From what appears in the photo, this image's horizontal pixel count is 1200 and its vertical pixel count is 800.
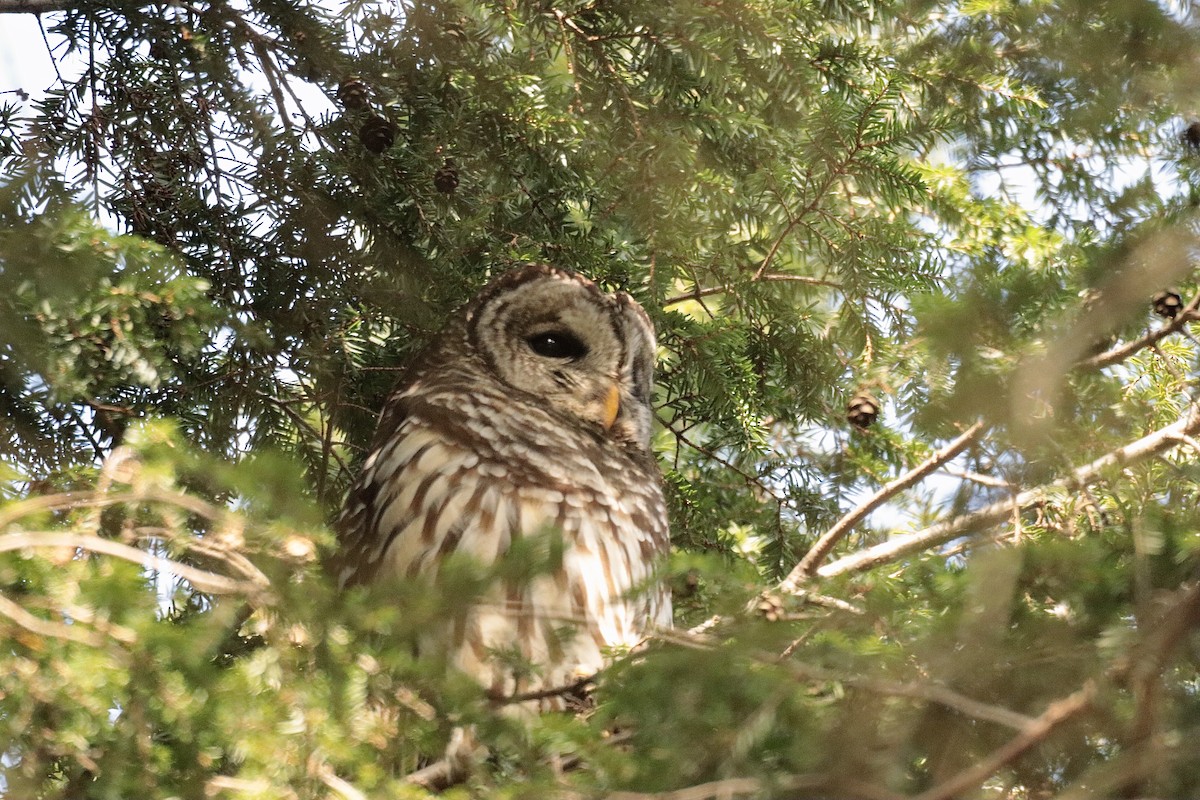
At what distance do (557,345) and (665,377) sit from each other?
1.41 feet

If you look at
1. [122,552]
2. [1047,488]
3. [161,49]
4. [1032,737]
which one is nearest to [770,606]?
[1032,737]

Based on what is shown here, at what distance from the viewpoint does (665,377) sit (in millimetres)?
4113

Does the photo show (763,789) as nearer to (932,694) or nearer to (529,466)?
(932,694)

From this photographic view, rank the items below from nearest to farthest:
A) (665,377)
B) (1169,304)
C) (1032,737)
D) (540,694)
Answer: (1032,737), (540,694), (1169,304), (665,377)

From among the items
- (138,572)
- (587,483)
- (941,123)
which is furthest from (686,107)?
(138,572)

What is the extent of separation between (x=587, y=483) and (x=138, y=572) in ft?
5.36

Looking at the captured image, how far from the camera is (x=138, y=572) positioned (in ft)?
6.07

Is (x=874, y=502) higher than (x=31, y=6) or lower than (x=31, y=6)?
lower

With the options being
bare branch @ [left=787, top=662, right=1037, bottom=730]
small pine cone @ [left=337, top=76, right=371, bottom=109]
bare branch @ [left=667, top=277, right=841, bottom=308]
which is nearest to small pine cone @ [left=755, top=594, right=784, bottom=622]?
bare branch @ [left=787, top=662, right=1037, bottom=730]

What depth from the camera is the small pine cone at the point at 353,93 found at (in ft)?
11.3

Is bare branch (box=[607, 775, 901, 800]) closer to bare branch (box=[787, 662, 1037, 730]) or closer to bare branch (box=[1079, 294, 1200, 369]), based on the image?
bare branch (box=[787, 662, 1037, 730])

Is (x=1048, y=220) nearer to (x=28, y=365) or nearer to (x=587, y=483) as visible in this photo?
(x=587, y=483)

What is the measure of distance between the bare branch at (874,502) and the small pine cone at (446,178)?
1.59 metres

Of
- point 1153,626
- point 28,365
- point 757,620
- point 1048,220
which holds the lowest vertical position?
point 1153,626
